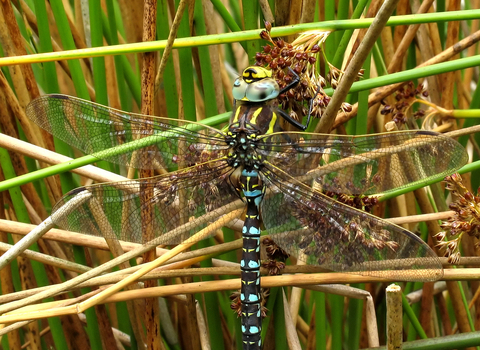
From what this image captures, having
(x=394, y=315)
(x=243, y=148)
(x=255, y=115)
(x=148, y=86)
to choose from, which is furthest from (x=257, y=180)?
(x=394, y=315)

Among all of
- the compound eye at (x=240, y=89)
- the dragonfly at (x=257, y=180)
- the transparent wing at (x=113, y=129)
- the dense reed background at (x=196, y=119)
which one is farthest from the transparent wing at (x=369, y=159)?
the transparent wing at (x=113, y=129)

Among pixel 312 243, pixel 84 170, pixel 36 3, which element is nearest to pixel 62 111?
pixel 84 170

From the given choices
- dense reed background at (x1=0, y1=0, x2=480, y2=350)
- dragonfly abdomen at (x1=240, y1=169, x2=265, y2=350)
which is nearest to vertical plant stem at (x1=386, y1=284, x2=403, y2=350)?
dense reed background at (x1=0, y1=0, x2=480, y2=350)

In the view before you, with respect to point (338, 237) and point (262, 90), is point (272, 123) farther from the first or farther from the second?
point (338, 237)

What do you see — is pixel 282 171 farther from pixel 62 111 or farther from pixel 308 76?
pixel 62 111

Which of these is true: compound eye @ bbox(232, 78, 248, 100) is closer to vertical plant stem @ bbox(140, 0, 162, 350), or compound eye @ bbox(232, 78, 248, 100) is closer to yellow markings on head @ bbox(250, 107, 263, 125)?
yellow markings on head @ bbox(250, 107, 263, 125)

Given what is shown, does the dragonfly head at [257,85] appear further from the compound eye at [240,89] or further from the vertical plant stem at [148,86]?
the vertical plant stem at [148,86]
